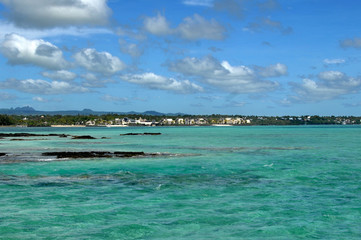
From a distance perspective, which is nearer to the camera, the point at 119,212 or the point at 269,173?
the point at 119,212

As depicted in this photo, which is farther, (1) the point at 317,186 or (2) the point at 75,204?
(1) the point at 317,186

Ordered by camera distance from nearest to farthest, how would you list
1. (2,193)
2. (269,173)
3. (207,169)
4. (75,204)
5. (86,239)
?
(86,239)
(75,204)
(2,193)
(269,173)
(207,169)

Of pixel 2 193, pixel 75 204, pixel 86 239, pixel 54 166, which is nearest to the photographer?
pixel 86 239

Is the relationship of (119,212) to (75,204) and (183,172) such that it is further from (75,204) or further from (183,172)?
(183,172)

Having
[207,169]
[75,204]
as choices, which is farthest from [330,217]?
[207,169]

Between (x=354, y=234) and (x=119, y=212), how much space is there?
10294 mm

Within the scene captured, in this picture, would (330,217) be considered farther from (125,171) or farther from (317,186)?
(125,171)

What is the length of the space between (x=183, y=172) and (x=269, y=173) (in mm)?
7018

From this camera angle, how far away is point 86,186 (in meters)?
26.1

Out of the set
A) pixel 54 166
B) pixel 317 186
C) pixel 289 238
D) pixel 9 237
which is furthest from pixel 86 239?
pixel 54 166

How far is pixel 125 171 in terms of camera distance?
3394 centimetres

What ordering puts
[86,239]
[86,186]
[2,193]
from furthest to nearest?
→ [86,186]
[2,193]
[86,239]

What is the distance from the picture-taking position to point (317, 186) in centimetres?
2616

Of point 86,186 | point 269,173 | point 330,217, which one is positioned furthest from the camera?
point 269,173
